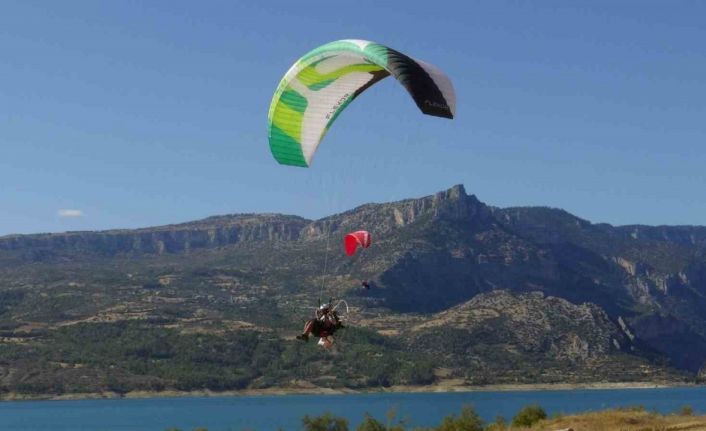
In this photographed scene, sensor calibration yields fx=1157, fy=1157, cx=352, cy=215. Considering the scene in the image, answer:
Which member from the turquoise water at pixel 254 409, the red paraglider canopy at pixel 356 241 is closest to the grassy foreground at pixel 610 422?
the red paraglider canopy at pixel 356 241

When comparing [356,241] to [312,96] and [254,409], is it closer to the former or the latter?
[312,96]

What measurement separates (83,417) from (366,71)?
430 ft

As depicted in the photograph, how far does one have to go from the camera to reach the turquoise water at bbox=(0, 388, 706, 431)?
409 feet

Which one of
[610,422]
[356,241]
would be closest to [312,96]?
[356,241]

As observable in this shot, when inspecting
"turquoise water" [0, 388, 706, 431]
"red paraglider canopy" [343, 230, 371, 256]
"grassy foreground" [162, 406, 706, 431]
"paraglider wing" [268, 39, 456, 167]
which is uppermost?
"paraglider wing" [268, 39, 456, 167]

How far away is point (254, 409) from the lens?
538ft

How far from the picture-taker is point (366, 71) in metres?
31.4

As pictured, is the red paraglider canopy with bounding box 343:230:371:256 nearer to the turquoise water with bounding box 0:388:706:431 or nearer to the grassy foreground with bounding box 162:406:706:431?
the grassy foreground with bounding box 162:406:706:431

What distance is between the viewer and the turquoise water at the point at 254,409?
4909 inches

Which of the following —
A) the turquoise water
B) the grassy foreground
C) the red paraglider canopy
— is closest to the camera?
the grassy foreground

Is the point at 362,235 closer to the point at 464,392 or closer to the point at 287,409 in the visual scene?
the point at 287,409

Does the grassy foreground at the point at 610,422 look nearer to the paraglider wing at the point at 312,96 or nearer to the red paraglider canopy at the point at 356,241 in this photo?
the red paraglider canopy at the point at 356,241

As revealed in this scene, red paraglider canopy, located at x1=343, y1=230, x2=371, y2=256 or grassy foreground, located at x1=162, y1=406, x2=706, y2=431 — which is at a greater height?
red paraglider canopy, located at x1=343, y1=230, x2=371, y2=256

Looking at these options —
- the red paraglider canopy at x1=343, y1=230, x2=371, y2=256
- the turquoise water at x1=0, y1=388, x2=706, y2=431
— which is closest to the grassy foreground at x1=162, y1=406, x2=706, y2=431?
the red paraglider canopy at x1=343, y1=230, x2=371, y2=256
